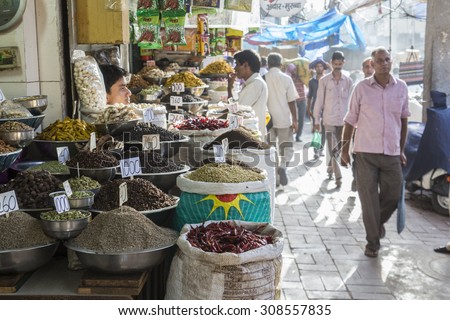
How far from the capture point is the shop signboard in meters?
9.34

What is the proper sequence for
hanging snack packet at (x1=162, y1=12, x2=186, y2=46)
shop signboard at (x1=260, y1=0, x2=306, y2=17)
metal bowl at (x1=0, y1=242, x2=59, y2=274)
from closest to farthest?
1. metal bowl at (x1=0, y1=242, x2=59, y2=274)
2. hanging snack packet at (x1=162, y1=12, x2=186, y2=46)
3. shop signboard at (x1=260, y1=0, x2=306, y2=17)

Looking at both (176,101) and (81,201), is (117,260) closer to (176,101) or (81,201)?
(81,201)

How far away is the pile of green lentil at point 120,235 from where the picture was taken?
2.43 meters

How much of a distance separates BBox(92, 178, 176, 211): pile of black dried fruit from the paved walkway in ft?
5.71

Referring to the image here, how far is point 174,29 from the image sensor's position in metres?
6.91

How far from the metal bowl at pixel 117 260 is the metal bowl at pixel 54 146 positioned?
1396 millimetres

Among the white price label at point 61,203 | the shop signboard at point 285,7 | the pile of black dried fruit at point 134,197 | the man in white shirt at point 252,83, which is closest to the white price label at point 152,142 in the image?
the pile of black dried fruit at point 134,197

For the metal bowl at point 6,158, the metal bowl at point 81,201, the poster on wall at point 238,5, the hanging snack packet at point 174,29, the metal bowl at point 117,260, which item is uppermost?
the poster on wall at point 238,5

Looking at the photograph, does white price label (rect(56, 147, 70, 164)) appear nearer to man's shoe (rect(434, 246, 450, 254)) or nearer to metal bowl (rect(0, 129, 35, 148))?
metal bowl (rect(0, 129, 35, 148))

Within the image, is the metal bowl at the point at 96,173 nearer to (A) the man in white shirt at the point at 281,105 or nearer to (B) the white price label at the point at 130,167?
(B) the white price label at the point at 130,167

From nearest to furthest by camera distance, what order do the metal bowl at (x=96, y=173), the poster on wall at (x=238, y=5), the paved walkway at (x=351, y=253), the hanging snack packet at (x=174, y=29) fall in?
the metal bowl at (x=96, y=173), the paved walkway at (x=351, y=253), the hanging snack packet at (x=174, y=29), the poster on wall at (x=238, y=5)

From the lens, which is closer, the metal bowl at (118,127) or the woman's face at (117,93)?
the metal bowl at (118,127)

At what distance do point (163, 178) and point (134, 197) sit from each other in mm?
564

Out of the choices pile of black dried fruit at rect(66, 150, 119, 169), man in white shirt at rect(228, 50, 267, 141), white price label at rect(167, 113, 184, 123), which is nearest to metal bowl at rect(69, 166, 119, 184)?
pile of black dried fruit at rect(66, 150, 119, 169)
